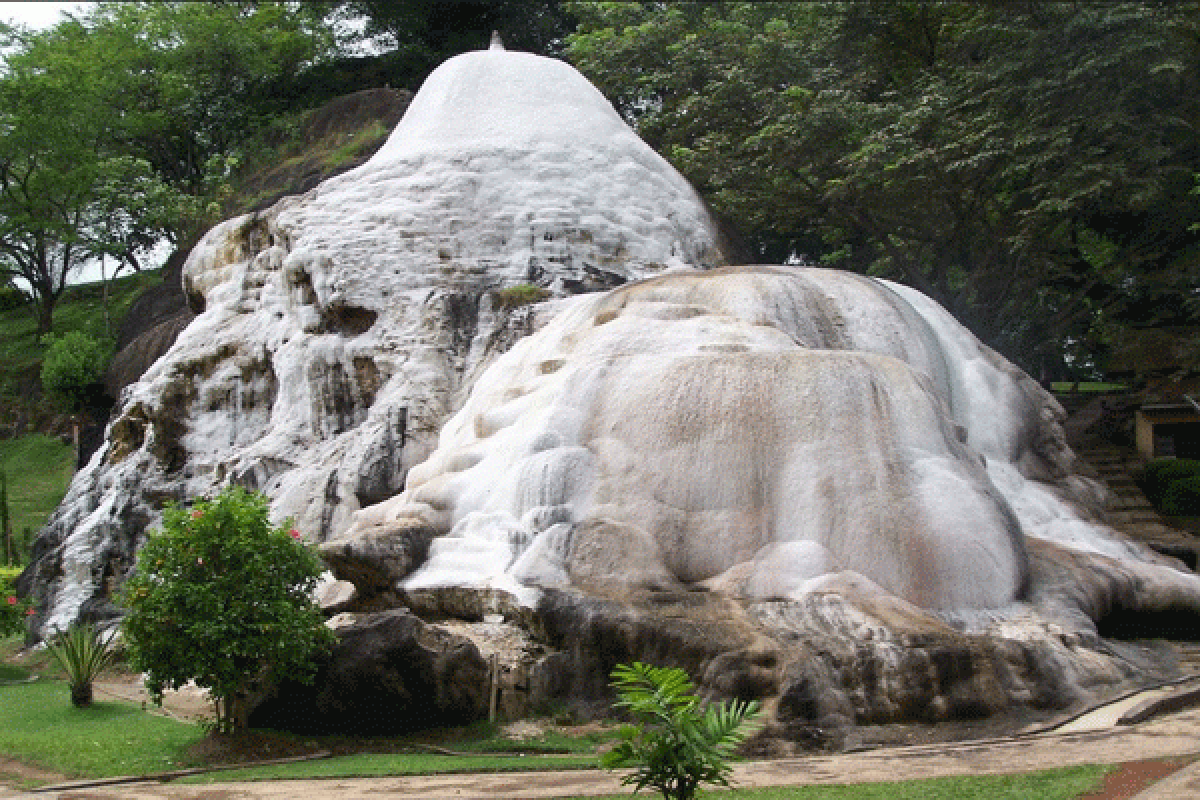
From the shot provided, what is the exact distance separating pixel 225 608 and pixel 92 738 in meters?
1.51

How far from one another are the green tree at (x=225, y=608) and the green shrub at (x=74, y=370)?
58.5ft

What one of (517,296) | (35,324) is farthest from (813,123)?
(35,324)

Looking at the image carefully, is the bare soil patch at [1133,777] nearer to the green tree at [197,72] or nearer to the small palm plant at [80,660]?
the small palm plant at [80,660]

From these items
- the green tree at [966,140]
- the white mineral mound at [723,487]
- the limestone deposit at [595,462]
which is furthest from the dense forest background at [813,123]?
the white mineral mound at [723,487]

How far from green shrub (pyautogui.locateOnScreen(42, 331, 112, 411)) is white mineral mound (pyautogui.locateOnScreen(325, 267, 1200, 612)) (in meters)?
15.8

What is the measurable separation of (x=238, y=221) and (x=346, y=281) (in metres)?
4.11

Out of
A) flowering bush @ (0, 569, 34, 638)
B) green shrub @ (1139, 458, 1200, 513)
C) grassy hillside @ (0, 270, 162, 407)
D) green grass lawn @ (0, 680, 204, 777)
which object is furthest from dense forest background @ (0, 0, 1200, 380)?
green grass lawn @ (0, 680, 204, 777)

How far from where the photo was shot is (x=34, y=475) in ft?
96.2

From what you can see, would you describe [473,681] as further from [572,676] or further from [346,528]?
[346,528]

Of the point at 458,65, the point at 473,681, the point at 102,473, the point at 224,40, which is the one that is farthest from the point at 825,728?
the point at 224,40

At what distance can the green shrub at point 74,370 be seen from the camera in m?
26.3

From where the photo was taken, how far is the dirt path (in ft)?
24.7

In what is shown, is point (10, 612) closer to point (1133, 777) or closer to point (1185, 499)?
point (1133, 777)

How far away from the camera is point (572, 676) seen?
9.71 m
